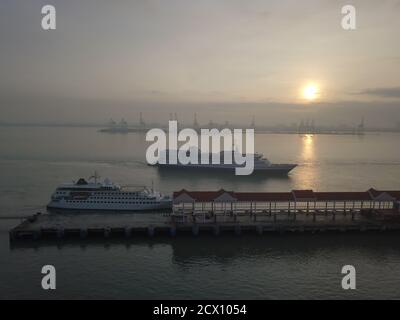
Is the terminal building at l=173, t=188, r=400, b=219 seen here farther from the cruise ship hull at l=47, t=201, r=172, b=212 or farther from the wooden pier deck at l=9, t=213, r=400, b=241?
the cruise ship hull at l=47, t=201, r=172, b=212

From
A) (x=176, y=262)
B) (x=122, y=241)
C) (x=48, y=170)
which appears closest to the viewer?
(x=176, y=262)

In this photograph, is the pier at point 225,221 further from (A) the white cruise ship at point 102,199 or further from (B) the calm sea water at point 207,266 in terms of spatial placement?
(A) the white cruise ship at point 102,199

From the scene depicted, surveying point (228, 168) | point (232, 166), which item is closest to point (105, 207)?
point (228, 168)

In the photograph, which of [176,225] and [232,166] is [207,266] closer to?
[176,225]

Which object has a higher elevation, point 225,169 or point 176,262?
point 225,169
